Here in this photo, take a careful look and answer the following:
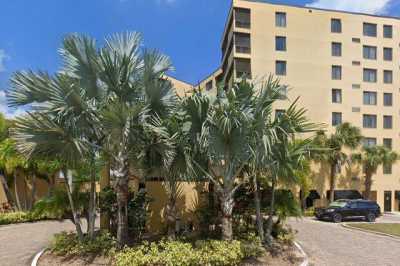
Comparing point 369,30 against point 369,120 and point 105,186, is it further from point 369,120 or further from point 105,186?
point 105,186

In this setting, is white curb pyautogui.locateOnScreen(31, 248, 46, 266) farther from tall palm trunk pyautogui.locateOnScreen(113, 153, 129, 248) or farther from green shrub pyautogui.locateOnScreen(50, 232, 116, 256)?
tall palm trunk pyautogui.locateOnScreen(113, 153, 129, 248)

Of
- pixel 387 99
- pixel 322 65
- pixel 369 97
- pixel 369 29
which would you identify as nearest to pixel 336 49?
pixel 322 65

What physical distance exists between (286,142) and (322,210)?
16746mm

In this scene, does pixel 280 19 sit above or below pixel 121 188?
above

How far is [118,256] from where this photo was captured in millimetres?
8727

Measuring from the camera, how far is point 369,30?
36.2m

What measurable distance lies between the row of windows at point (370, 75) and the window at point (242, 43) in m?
9.63

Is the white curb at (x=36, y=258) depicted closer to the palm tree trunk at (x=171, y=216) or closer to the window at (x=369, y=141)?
the palm tree trunk at (x=171, y=216)

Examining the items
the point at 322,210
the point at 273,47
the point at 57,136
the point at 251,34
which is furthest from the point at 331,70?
the point at 57,136

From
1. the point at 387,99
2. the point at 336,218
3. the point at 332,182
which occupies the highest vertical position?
the point at 387,99

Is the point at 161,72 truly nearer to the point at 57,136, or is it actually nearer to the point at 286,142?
the point at 57,136

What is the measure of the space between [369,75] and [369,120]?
4985 mm

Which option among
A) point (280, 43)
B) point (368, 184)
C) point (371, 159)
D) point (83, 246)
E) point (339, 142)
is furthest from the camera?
point (280, 43)

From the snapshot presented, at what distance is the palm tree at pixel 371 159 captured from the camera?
105ft
